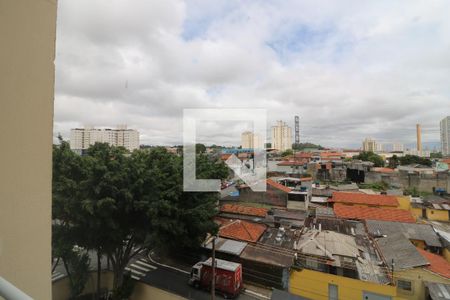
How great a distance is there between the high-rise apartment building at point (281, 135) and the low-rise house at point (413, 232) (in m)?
29.4

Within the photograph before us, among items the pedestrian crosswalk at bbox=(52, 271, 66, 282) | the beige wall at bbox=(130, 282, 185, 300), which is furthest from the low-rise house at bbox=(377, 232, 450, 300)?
the pedestrian crosswalk at bbox=(52, 271, 66, 282)

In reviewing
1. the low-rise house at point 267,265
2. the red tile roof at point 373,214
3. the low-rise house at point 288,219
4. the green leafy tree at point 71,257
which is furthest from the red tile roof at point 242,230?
the red tile roof at point 373,214

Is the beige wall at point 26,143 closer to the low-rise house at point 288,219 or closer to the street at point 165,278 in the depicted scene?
the street at point 165,278

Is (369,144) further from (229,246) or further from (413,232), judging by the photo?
(229,246)

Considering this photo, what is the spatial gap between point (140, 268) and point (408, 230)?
8.99 metres

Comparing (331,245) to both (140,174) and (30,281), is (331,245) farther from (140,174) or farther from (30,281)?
(30,281)

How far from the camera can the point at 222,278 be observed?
561cm

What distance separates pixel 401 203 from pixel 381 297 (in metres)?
9.45

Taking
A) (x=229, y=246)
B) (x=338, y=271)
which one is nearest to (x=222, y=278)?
(x=229, y=246)

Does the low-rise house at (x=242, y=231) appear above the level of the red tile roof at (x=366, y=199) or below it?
below

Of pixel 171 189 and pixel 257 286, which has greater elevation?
pixel 171 189

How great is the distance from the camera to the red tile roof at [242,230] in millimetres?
7261

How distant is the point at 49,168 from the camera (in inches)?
22.5

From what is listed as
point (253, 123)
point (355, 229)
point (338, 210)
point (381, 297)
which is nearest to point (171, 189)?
point (253, 123)
